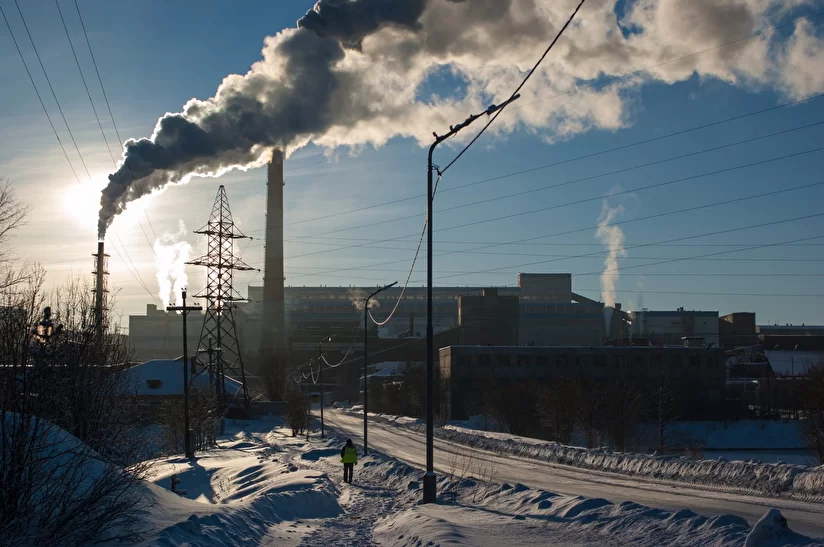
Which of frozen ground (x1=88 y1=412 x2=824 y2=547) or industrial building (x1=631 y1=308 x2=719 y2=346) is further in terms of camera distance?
industrial building (x1=631 y1=308 x2=719 y2=346)

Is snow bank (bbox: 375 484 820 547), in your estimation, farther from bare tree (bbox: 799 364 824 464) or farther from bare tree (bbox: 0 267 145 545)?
bare tree (bbox: 799 364 824 464)

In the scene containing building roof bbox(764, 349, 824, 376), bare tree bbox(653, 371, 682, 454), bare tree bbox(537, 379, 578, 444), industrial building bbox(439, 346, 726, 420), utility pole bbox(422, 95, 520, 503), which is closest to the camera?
utility pole bbox(422, 95, 520, 503)

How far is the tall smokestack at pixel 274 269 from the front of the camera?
93.9 m

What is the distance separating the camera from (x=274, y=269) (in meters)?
102

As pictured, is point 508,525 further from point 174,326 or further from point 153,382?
point 174,326

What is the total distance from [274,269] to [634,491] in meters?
82.3

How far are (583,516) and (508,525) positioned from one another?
1582 mm

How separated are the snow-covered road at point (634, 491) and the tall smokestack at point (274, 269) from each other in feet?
166

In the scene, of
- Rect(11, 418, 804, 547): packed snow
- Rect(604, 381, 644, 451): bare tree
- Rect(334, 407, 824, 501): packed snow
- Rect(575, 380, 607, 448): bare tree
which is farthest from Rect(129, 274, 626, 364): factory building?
Rect(11, 418, 804, 547): packed snow

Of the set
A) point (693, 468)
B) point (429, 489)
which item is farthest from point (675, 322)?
point (429, 489)

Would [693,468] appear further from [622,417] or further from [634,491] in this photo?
[622,417]

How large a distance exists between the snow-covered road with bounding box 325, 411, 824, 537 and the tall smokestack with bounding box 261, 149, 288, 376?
50515 mm

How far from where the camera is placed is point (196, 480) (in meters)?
32.5

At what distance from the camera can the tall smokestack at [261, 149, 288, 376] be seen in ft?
308
